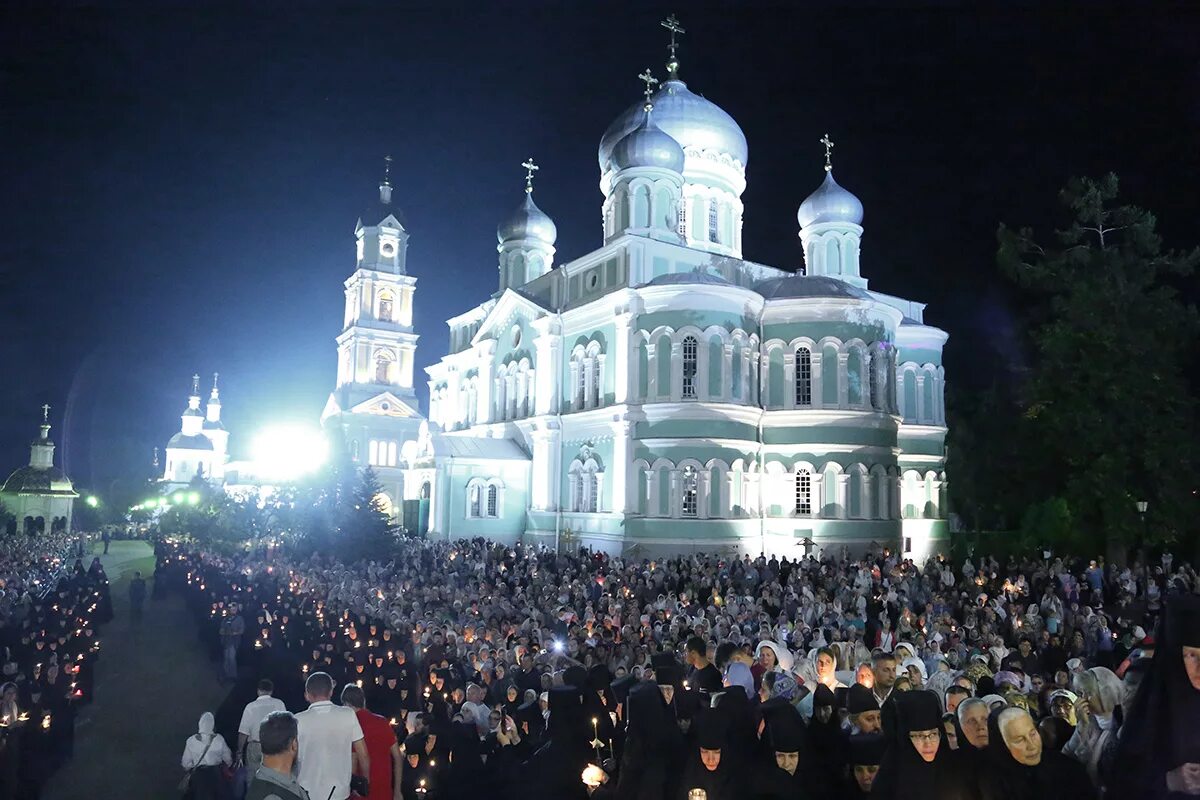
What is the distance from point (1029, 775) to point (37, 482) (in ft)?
246

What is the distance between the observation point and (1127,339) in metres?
25.3

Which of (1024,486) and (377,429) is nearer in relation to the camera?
(1024,486)

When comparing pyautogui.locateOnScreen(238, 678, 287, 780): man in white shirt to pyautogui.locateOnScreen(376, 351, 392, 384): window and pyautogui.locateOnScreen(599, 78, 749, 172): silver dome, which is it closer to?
pyautogui.locateOnScreen(599, 78, 749, 172): silver dome

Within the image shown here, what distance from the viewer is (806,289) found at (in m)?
31.1

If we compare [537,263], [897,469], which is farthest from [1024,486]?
[537,263]

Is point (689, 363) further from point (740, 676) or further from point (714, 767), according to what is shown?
point (714, 767)

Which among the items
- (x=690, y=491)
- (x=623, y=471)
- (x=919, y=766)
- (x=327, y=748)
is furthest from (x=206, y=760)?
(x=690, y=491)

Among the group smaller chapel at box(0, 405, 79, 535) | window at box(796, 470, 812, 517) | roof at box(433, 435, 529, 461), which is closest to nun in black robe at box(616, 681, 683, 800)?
window at box(796, 470, 812, 517)

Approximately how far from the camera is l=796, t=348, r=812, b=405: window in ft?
101

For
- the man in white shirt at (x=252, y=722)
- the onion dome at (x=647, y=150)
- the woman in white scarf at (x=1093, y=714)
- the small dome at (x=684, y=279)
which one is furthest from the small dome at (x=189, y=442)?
the woman in white scarf at (x=1093, y=714)

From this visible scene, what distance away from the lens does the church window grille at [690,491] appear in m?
28.9

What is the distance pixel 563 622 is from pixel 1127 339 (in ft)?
65.2

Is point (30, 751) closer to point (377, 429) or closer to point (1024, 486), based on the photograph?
point (1024, 486)

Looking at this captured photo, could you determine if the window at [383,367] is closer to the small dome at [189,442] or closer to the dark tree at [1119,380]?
the dark tree at [1119,380]
